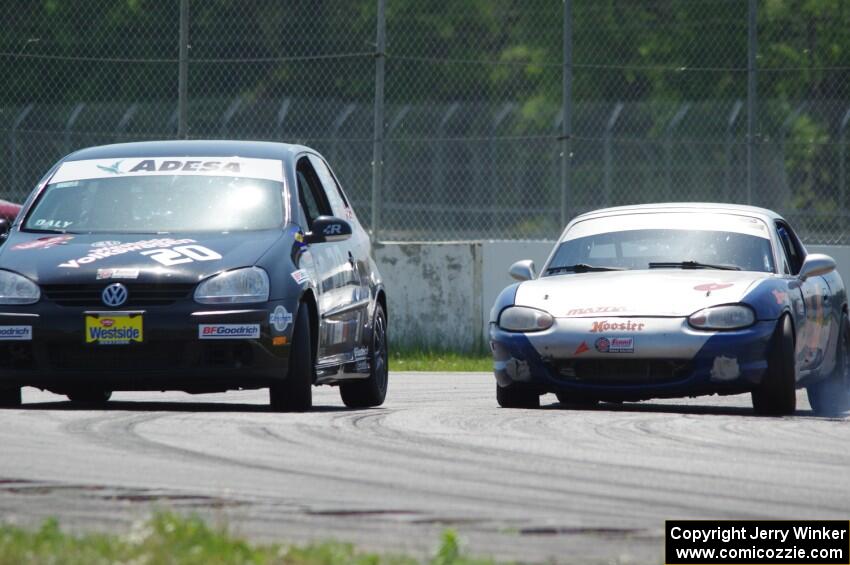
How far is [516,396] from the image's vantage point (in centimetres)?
1023

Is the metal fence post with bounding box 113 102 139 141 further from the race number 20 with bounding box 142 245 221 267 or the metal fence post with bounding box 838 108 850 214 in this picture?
the race number 20 with bounding box 142 245 221 267

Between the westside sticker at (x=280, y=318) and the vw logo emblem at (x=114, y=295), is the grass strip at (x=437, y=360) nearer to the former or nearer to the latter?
the westside sticker at (x=280, y=318)

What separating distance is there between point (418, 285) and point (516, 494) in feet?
37.1

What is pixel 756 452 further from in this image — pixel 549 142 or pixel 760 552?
pixel 549 142

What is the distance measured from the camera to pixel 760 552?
498 cm

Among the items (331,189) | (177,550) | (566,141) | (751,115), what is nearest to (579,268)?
(331,189)

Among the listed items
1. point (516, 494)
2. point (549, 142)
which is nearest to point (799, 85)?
point (549, 142)

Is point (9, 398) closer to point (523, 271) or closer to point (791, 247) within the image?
point (523, 271)

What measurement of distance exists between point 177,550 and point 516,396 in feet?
18.8

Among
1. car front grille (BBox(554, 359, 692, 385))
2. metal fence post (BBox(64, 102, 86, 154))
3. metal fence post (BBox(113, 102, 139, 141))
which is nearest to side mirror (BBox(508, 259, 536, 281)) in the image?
car front grille (BBox(554, 359, 692, 385))

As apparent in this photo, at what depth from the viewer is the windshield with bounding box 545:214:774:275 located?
1075 centimetres

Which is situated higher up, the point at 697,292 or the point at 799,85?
the point at 799,85

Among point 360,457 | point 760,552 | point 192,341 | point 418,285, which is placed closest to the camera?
point 760,552

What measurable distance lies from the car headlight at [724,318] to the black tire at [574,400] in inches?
30.4
